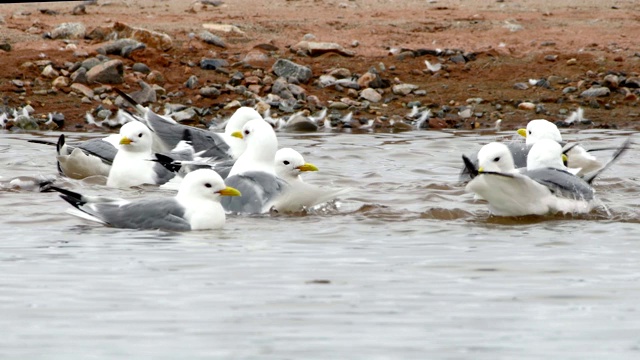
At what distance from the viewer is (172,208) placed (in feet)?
30.4

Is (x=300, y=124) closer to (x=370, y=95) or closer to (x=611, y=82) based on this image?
(x=370, y=95)

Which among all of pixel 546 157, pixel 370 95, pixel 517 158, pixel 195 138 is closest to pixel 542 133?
pixel 517 158

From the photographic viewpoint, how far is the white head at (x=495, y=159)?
10.4m

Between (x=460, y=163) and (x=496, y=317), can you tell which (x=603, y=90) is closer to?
(x=460, y=163)

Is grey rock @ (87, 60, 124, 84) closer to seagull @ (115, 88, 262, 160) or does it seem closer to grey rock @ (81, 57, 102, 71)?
grey rock @ (81, 57, 102, 71)

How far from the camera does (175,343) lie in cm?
586

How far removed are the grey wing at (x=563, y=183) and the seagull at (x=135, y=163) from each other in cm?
323

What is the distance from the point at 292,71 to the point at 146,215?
27.8ft

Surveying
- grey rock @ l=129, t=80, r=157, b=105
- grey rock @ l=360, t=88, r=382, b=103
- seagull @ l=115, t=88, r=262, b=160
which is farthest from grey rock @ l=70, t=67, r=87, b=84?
seagull @ l=115, t=88, r=262, b=160

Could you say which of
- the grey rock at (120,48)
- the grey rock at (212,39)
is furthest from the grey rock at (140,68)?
the grey rock at (212,39)

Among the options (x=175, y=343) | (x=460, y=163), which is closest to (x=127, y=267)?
(x=175, y=343)

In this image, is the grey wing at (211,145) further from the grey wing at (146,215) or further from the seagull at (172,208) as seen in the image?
the grey wing at (146,215)

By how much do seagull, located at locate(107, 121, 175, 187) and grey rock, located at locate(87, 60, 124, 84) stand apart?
5374 millimetres

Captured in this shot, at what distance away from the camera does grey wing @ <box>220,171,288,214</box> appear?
9938 mm
